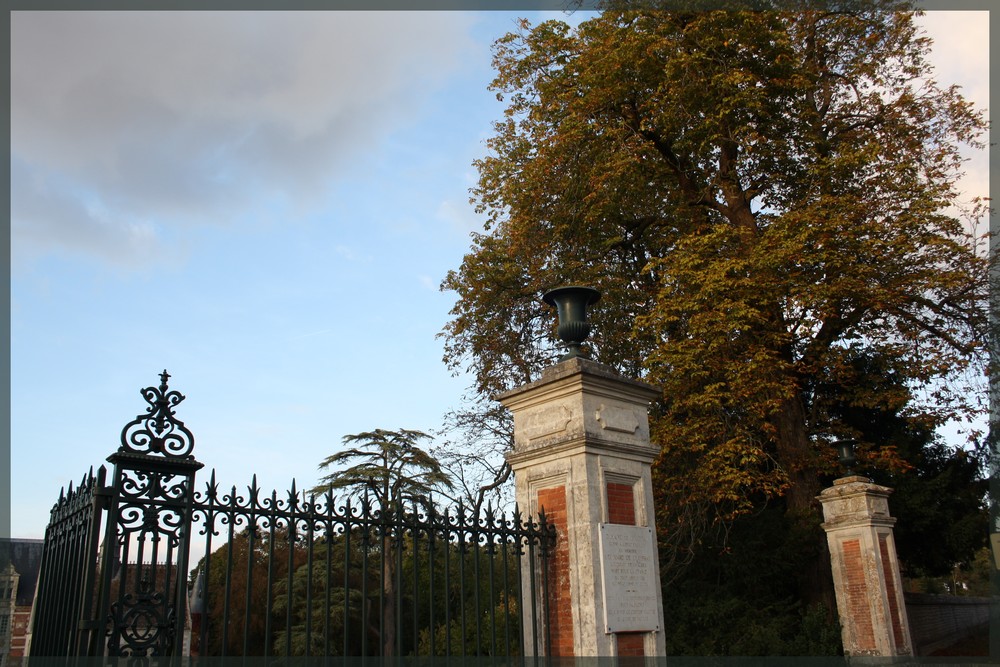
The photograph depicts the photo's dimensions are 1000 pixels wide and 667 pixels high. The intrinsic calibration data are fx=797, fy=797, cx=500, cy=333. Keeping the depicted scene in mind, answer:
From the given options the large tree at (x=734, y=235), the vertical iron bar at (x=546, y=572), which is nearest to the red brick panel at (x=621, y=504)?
the vertical iron bar at (x=546, y=572)

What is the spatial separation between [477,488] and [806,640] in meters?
8.58

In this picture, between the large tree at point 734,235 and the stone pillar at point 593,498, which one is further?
the large tree at point 734,235

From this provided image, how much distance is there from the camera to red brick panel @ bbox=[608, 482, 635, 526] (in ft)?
21.8

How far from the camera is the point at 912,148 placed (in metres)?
14.8

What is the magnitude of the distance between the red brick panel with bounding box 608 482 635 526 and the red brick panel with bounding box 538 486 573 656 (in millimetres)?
409

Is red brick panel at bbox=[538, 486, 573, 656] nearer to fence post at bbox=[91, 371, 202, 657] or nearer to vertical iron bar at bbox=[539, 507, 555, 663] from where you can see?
vertical iron bar at bbox=[539, 507, 555, 663]

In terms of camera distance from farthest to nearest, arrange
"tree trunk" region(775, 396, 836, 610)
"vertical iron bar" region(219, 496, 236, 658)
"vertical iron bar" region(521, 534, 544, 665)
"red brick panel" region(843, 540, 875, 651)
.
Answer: "tree trunk" region(775, 396, 836, 610) < "red brick panel" region(843, 540, 875, 651) < "vertical iron bar" region(521, 534, 544, 665) < "vertical iron bar" region(219, 496, 236, 658)

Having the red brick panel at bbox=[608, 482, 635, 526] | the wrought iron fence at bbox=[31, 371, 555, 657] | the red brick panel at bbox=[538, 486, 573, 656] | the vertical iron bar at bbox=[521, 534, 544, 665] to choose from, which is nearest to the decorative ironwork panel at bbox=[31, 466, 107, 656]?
the wrought iron fence at bbox=[31, 371, 555, 657]

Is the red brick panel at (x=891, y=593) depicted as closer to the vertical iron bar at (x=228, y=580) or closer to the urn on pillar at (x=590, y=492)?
the urn on pillar at (x=590, y=492)

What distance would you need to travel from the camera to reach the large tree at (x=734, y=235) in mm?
13508

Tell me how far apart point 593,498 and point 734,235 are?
9.05 metres

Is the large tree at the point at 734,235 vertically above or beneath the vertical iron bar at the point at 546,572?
above

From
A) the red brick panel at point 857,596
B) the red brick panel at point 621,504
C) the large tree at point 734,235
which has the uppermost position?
the large tree at point 734,235

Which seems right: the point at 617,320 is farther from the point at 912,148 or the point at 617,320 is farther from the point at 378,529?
the point at 378,529
